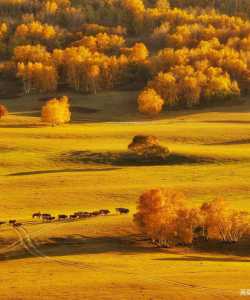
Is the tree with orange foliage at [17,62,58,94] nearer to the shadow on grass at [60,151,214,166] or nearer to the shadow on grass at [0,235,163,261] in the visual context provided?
the shadow on grass at [60,151,214,166]

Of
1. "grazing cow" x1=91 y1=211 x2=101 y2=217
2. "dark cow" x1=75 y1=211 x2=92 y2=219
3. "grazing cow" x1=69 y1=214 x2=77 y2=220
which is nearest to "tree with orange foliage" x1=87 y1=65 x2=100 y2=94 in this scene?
"grazing cow" x1=91 y1=211 x2=101 y2=217

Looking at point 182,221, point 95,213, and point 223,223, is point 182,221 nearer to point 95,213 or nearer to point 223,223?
point 223,223

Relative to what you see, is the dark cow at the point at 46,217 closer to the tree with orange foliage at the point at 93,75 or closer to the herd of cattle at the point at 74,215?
the herd of cattle at the point at 74,215

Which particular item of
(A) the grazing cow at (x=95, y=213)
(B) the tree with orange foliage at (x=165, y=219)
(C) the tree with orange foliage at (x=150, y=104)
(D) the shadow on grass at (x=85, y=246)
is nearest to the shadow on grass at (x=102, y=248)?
(D) the shadow on grass at (x=85, y=246)

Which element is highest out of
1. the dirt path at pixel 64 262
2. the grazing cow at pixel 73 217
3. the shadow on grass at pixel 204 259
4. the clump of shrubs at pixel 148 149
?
the clump of shrubs at pixel 148 149

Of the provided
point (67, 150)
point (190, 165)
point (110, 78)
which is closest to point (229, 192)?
point (190, 165)

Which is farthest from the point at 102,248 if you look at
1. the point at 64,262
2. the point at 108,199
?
the point at 108,199
